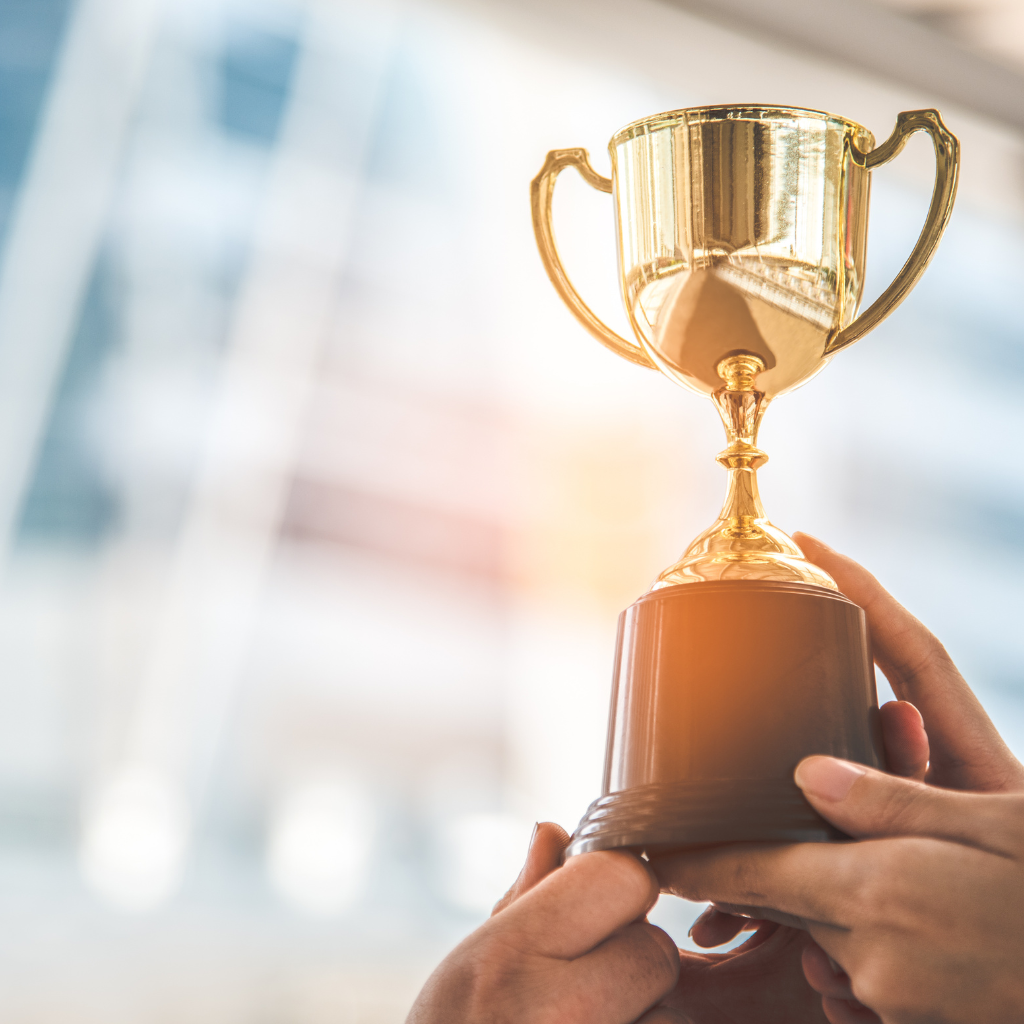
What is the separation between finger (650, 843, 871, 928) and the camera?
0.58 meters

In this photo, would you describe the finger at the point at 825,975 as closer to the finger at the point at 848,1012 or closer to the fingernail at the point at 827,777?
the finger at the point at 848,1012

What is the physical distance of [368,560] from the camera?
2.51 m

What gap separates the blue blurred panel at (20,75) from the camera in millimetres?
2504

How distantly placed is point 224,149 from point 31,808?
1.61m

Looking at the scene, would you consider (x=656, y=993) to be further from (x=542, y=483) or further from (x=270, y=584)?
(x=542, y=483)

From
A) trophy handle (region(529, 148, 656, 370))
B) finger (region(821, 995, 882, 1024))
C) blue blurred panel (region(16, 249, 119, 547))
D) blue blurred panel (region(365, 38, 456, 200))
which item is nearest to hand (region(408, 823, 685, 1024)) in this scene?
finger (region(821, 995, 882, 1024))

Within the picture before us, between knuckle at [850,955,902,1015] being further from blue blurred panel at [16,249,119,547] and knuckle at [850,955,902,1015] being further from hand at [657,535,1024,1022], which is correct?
blue blurred panel at [16,249,119,547]

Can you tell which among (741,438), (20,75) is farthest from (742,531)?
(20,75)

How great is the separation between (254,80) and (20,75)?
55cm

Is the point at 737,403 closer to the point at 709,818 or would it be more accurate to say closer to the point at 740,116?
the point at 740,116

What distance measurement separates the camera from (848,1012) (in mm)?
687

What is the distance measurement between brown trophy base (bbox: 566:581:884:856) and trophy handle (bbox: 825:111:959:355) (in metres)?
0.26

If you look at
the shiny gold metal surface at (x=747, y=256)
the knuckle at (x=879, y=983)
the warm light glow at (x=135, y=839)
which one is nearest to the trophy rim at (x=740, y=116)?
the shiny gold metal surface at (x=747, y=256)

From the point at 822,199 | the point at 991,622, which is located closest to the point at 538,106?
the point at 991,622
